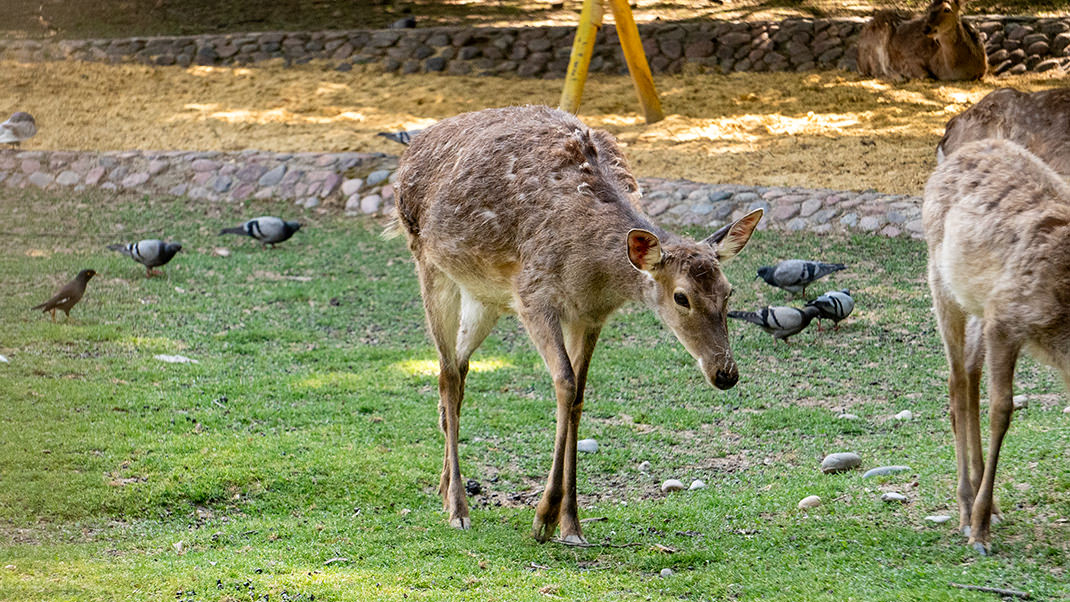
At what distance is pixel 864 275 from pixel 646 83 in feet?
19.1

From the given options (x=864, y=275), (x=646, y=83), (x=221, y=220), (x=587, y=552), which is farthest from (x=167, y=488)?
(x=646, y=83)

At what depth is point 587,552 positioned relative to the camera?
18.0 feet

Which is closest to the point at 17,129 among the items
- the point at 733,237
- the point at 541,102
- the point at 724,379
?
the point at 541,102

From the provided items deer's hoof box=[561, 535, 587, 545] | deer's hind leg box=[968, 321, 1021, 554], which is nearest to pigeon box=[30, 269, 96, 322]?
deer's hoof box=[561, 535, 587, 545]

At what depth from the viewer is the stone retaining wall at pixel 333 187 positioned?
41.6 feet

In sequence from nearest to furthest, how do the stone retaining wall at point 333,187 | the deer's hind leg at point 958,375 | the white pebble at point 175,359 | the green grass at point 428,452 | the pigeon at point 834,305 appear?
the green grass at point 428,452
the deer's hind leg at point 958,375
the white pebble at point 175,359
the pigeon at point 834,305
the stone retaining wall at point 333,187

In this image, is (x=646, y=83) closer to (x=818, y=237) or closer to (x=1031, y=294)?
(x=818, y=237)

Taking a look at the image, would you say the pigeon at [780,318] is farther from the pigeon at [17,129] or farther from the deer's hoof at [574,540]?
the pigeon at [17,129]

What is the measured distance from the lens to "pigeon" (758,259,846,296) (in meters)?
10.2

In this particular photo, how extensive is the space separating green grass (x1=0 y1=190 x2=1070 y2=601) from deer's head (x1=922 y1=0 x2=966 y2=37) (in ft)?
21.2

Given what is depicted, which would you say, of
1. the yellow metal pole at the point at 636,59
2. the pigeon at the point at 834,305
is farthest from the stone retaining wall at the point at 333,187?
the pigeon at the point at 834,305

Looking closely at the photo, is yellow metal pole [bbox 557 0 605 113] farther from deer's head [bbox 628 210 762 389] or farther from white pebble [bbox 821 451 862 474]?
deer's head [bbox 628 210 762 389]

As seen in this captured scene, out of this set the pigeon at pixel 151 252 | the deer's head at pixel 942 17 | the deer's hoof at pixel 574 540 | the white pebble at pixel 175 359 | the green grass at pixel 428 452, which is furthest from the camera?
the deer's head at pixel 942 17

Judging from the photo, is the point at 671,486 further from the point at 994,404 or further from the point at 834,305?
the point at 834,305
